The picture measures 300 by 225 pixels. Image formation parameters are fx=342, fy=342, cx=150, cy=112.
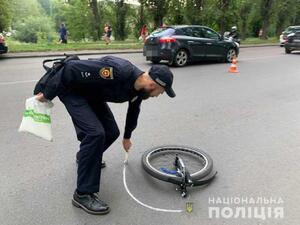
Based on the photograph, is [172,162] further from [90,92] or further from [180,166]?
[90,92]

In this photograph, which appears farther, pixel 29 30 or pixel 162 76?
pixel 29 30

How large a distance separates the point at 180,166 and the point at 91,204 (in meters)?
1.09

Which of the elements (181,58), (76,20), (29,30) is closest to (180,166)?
(181,58)

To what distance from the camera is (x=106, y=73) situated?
2953 millimetres

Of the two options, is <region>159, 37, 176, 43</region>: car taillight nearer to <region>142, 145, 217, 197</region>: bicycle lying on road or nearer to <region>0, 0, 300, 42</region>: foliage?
<region>142, 145, 217, 197</region>: bicycle lying on road

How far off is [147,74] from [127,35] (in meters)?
37.5

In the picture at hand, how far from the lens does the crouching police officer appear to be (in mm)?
2975

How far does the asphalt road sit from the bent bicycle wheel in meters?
0.12

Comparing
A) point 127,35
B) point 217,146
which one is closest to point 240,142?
point 217,146

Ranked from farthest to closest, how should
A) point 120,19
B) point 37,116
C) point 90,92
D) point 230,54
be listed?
point 120,19, point 230,54, point 37,116, point 90,92

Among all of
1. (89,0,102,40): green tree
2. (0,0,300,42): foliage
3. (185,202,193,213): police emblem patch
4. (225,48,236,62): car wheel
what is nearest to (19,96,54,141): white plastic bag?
(185,202,193,213): police emblem patch

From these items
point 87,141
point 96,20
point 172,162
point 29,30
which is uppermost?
point 87,141

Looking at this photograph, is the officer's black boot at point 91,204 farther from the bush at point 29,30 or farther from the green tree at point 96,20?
the bush at point 29,30

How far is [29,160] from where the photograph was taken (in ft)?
13.7
